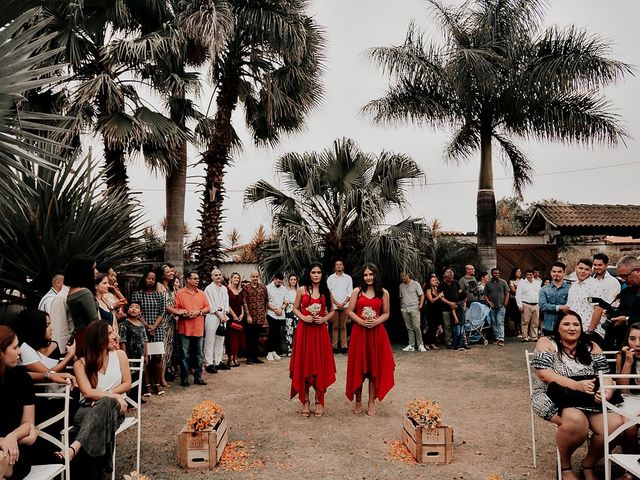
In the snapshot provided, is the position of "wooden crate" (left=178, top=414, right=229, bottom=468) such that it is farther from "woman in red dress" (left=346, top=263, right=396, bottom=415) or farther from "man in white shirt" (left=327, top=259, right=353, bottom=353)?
"man in white shirt" (left=327, top=259, right=353, bottom=353)

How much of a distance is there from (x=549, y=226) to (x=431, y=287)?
9.00m

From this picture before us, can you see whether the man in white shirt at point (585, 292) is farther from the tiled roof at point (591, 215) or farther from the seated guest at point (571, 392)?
the tiled roof at point (591, 215)

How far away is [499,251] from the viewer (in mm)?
16312

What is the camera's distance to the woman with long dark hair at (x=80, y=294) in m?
4.74

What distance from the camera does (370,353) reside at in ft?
21.4

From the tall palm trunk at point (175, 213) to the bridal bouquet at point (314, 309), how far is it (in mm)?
5713

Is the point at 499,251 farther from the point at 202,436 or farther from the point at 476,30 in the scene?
the point at 202,436

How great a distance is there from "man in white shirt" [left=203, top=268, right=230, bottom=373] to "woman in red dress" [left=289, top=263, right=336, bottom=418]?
3038mm

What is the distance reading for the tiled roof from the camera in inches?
722

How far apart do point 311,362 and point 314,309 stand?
0.66 m

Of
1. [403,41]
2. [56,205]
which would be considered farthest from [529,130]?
[56,205]

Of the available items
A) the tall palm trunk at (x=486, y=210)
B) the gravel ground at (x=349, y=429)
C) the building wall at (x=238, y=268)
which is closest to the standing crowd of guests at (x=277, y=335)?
the gravel ground at (x=349, y=429)

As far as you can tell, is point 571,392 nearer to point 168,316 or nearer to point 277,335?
point 168,316

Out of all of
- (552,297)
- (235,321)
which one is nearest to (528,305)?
(552,297)
